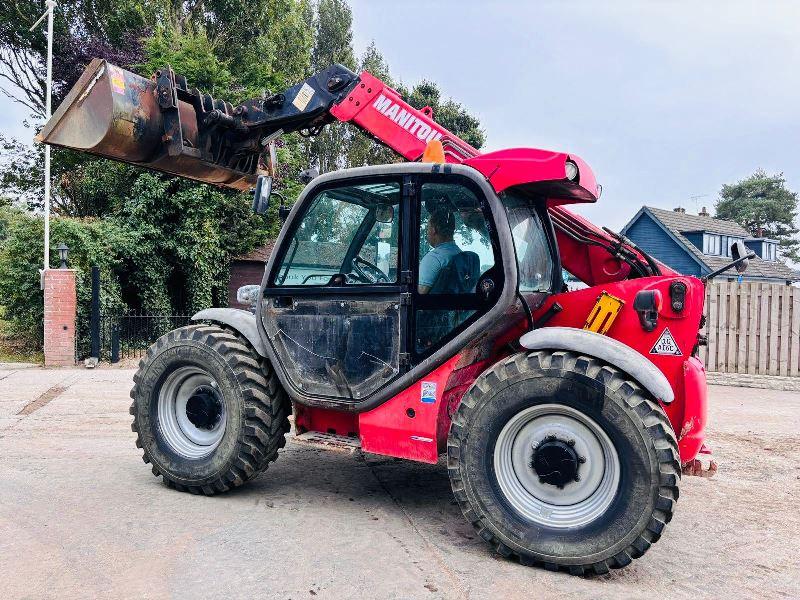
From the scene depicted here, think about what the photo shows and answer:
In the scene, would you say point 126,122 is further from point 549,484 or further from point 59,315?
point 59,315

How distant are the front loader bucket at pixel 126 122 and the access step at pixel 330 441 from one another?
8.14ft

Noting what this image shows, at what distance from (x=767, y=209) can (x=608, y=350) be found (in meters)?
56.4

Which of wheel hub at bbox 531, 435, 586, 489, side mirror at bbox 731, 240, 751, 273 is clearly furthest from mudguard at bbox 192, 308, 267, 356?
side mirror at bbox 731, 240, 751, 273

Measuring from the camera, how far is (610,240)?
501cm

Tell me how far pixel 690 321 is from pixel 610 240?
1.37 m

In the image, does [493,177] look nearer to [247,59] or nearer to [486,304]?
[486,304]

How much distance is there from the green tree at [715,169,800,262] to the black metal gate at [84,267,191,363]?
4806 cm

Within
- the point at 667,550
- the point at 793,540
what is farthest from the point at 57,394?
the point at 793,540

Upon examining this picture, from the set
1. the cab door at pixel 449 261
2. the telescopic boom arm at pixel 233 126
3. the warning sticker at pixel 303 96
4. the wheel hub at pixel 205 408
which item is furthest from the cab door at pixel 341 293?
the warning sticker at pixel 303 96

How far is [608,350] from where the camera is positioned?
3.52 m

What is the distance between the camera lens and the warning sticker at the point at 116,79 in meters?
4.79

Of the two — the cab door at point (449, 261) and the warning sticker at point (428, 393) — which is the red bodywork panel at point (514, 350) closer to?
the warning sticker at point (428, 393)

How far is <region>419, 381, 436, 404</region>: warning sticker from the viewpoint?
3965 millimetres

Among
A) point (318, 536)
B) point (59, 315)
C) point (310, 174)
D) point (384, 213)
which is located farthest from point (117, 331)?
point (318, 536)
